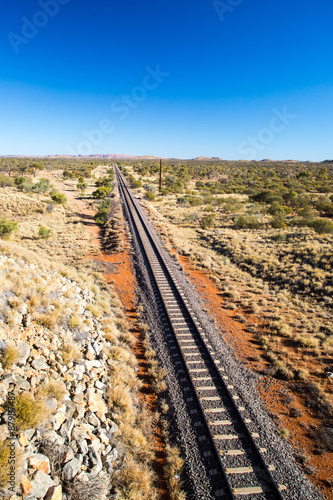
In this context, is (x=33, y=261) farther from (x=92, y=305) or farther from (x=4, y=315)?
(x=4, y=315)

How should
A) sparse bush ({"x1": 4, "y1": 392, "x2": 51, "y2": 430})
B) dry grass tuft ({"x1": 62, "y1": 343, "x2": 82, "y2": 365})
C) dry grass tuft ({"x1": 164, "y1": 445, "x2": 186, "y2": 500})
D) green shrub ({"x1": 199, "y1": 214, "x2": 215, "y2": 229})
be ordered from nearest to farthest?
sparse bush ({"x1": 4, "y1": 392, "x2": 51, "y2": 430}), dry grass tuft ({"x1": 164, "y1": 445, "x2": 186, "y2": 500}), dry grass tuft ({"x1": 62, "y1": 343, "x2": 82, "y2": 365}), green shrub ({"x1": 199, "y1": 214, "x2": 215, "y2": 229})

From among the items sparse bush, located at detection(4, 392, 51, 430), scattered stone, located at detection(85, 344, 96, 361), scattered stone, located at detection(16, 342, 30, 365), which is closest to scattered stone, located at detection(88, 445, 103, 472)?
sparse bush, located at detection(4, 392, 51, 430)

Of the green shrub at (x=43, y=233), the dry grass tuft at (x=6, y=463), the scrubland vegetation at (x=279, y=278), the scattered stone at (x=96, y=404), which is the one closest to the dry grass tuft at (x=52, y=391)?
the scattered stone at (x=96, y=404)

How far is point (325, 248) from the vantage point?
66.5ft

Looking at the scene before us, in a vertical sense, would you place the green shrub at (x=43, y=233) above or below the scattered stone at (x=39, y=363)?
above

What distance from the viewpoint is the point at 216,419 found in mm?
7219

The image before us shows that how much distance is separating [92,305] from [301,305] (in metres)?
11.7

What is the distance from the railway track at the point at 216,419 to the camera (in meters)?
5.77

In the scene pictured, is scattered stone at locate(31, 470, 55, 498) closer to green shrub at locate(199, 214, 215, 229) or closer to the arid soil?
the arid soil

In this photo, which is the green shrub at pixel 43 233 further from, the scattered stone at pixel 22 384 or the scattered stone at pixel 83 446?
the scattered stone at pixel 83 446

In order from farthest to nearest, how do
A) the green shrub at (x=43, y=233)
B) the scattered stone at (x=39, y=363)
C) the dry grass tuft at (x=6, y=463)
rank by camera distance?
the green shrub at (x=43, y=233) → the scattered stone at (x=39, y=363) → the dry grass tuft at (x=6, y=463)

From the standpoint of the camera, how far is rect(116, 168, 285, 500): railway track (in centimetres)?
577

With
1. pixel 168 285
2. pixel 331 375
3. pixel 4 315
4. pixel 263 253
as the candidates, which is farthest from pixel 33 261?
pixel 263 253

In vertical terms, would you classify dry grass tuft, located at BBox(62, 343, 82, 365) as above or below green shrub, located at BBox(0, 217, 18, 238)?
below
